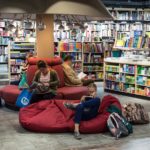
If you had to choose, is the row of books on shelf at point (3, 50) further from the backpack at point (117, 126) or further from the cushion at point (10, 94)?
the backpack at point (117, 126)

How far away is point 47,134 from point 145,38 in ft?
16.4

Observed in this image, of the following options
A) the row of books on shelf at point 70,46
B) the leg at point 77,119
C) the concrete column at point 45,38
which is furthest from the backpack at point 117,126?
the row of books on shelf at point 70,46

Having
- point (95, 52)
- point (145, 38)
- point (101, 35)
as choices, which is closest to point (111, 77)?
point (145, 38)

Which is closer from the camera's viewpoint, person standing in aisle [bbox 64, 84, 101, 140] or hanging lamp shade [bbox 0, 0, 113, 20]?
person standing in aisle [bbox 64, 84, 101, 140]

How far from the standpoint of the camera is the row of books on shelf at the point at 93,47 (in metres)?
12.5

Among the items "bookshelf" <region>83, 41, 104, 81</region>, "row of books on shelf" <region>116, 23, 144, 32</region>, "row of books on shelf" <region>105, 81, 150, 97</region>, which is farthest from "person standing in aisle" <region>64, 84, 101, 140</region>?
"row of books on shelf" <region>116, 23, 144, 32</region>

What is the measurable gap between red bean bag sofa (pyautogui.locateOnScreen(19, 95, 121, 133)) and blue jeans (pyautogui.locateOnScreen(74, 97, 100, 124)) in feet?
0.28

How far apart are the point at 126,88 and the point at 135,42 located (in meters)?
1.32

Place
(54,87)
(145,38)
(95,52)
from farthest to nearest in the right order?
(95,52) < (145,38) < (54,87)

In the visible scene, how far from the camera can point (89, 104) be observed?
234 inches

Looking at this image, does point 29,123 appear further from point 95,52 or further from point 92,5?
point 95,52

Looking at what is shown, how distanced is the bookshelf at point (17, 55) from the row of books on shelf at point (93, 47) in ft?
6.03

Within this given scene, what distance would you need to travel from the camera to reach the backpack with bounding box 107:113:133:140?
19.2ft

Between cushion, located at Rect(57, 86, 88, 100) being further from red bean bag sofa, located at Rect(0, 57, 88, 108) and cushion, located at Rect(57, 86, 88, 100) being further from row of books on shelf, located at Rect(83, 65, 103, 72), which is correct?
row of books on shelf, located at Rect(83, 65, 103, 72)
